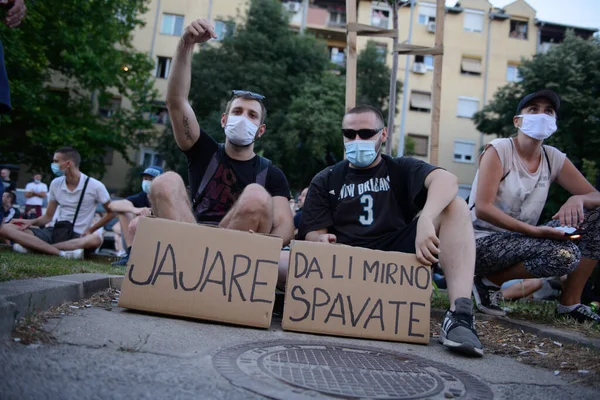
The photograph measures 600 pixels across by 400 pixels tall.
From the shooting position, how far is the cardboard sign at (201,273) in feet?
8.96

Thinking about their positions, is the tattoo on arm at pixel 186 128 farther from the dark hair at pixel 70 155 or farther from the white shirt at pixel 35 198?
the white shirt at pixel 35 198

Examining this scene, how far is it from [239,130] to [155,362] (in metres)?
2.12

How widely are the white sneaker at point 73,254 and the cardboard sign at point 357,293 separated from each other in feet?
15.2

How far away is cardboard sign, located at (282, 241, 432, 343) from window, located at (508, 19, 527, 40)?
35.0 meters

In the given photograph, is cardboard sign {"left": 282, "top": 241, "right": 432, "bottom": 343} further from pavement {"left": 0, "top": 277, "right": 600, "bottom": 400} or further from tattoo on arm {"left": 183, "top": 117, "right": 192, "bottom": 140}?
tattoo on arm {"left": 183, "top": 117, "right": 192, "bottom": 140}

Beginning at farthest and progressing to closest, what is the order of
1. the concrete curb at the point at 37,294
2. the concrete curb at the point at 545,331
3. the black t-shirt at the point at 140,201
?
the black t-shirt at the point at 140,201, the concrete curb at the point at 545,331, the concrete curb at the point at 37,294

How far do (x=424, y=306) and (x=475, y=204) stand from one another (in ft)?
4.33

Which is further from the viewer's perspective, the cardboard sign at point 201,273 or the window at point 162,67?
the window at point 162,67

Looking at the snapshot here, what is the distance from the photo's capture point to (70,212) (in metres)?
6.89

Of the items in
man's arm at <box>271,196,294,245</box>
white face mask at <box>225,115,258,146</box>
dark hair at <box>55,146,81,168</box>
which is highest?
dark hair at <box>55,146,81,168</box>

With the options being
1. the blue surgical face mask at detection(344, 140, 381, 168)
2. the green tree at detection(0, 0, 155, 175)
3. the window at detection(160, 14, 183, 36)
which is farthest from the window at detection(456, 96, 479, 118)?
the blue surgical face mask at detection(344, 140, 381, 168)

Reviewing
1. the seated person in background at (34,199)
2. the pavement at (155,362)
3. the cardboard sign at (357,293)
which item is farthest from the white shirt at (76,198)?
the seated person in background at (34,199)

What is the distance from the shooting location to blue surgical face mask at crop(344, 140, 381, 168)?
345cm

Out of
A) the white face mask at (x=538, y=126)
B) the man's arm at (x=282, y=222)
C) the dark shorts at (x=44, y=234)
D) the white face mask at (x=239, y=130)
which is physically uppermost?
the white face mask at (x=538, y=126)
